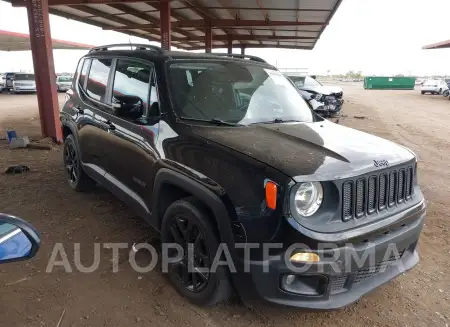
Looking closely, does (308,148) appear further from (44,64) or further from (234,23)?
(234,23)

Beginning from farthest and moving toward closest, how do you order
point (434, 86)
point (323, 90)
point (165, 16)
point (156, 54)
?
1. point (434, 86)
2. point (323, 90)
3. point (165, 16)
4. point (156, 54)

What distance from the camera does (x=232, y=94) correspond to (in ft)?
10.8

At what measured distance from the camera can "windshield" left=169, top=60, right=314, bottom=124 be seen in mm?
3037

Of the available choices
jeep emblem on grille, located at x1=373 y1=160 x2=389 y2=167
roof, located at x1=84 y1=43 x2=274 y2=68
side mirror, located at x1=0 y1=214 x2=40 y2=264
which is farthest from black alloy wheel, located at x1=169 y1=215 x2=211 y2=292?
roof, located at x1=84 y1=43 x2=274 y2=68

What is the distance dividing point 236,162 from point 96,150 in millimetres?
2388

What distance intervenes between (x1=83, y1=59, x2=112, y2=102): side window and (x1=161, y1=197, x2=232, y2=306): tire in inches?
73.0

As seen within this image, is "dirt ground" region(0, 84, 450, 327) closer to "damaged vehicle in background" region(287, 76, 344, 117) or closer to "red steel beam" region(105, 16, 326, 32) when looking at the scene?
"damaged vehicle in background" region(287, 76, 344, 117)

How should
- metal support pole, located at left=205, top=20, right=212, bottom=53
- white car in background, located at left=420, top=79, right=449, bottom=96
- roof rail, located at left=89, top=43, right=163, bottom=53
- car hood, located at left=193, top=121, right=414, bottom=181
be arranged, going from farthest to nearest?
white car in background, located at left=420, top=79, right=449, bottom=96, metal support pole, located at left=205, top=20, right=212, bottom=53, roof rail, located at left=89, top=43, right=163, bottom=53, car hood, located at left=193, top=121, right=414, bottom=181

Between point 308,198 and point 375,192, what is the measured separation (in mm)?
519

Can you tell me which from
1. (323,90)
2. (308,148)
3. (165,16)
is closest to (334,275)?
(308,148)

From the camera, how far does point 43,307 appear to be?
267cm

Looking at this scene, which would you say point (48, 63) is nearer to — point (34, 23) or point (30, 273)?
point (34, 23)

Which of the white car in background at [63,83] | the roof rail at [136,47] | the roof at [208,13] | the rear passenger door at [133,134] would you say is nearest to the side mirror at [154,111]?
the rear passenger door at [133,134]

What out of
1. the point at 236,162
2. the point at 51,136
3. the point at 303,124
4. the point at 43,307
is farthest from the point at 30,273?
the point at 51,136
